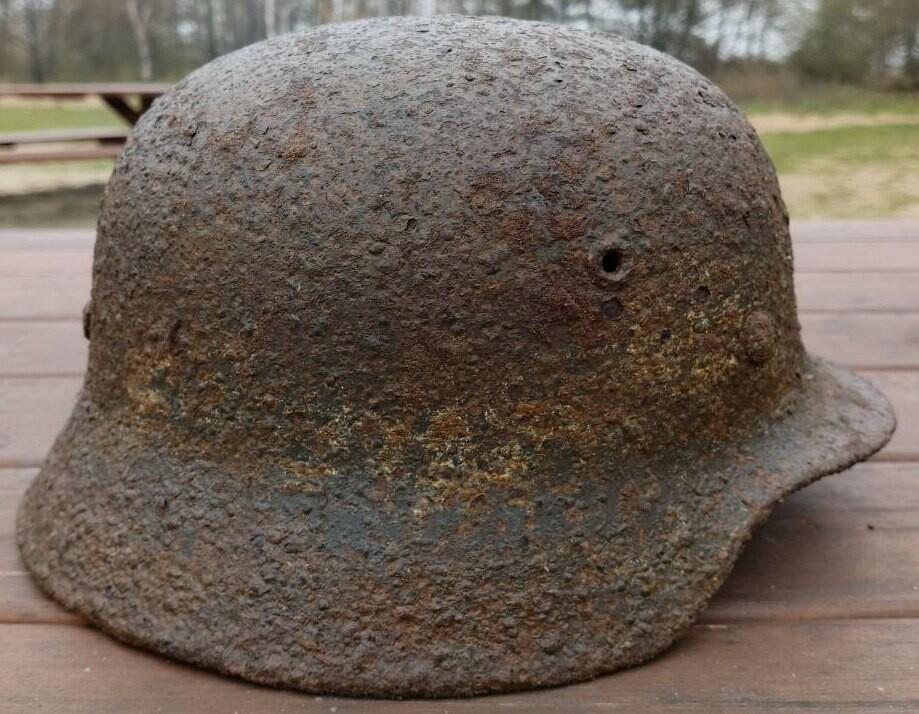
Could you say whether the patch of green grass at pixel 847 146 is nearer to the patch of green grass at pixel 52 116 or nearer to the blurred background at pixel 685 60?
the blurred background at pixel 685 60

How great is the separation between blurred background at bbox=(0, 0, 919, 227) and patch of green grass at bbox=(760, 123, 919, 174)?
0.6 inches

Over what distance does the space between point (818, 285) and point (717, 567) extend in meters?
1.68

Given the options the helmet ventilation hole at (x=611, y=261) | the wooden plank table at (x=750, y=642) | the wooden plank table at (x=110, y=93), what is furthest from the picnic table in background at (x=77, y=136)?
the helmet ventilation hole at (x=611, y=261)

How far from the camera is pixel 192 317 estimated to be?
3.29 feet

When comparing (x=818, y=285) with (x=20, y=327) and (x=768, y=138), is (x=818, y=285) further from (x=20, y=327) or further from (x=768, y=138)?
(x=768, y=138)

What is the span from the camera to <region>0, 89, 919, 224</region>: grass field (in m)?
5.69

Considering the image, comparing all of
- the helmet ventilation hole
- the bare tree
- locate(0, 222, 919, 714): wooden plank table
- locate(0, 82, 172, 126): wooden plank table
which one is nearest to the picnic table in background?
locate(0, 82, 172, 126): wooden plank table

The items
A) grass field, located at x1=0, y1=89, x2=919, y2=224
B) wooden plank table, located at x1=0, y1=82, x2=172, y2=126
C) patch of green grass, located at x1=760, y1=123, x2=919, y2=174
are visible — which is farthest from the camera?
patch of green grass, located at x1=760, y1=123, x2=919, y2=174

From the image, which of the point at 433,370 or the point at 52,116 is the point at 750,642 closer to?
the point at 433,370

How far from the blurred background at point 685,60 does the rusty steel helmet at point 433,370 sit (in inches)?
177

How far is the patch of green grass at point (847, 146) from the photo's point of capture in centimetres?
714

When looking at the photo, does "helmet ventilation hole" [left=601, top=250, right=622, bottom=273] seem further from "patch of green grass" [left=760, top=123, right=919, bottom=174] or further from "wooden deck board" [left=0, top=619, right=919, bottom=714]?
"patch of green grass" [left=760, top=123, right=919, bottom=174]

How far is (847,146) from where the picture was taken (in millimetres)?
7945

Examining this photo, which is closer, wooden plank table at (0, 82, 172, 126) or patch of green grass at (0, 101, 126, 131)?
wooden plank table at (0, 82, 172, 126)
